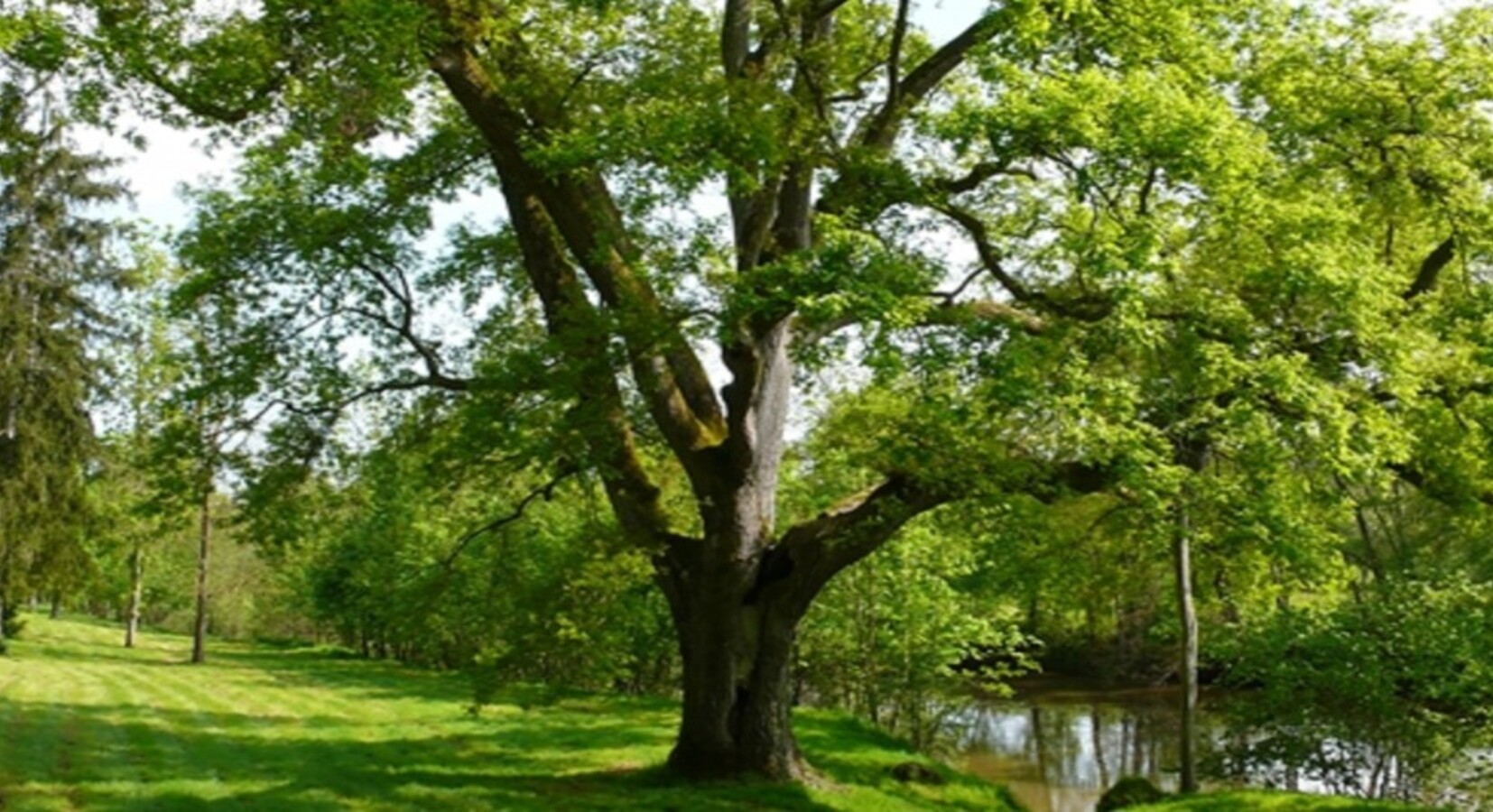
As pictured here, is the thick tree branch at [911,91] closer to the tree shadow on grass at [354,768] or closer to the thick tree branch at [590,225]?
the thick tree branch at [590,225]

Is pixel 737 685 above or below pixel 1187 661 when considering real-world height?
below

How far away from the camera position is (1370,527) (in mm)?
45594

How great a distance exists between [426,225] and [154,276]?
2266cm

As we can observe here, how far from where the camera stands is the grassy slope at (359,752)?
13.9 m

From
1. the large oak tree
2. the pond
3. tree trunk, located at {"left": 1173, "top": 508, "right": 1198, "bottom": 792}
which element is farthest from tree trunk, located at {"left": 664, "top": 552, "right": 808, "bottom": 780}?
the pond

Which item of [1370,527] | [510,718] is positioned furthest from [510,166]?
[1370,527]

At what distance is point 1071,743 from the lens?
29156 millimetres

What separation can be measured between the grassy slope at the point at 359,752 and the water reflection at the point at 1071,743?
4.22m

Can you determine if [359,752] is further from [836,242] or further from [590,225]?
[836,242]

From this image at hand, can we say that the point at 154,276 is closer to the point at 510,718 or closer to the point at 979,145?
the point at 510,718

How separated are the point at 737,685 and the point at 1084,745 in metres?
16.5

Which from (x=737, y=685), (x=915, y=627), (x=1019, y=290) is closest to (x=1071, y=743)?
(x=915, y=627)

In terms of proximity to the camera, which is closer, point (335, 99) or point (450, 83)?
point (335, 99)

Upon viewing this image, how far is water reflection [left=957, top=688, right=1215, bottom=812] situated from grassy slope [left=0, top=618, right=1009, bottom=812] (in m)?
4.22
